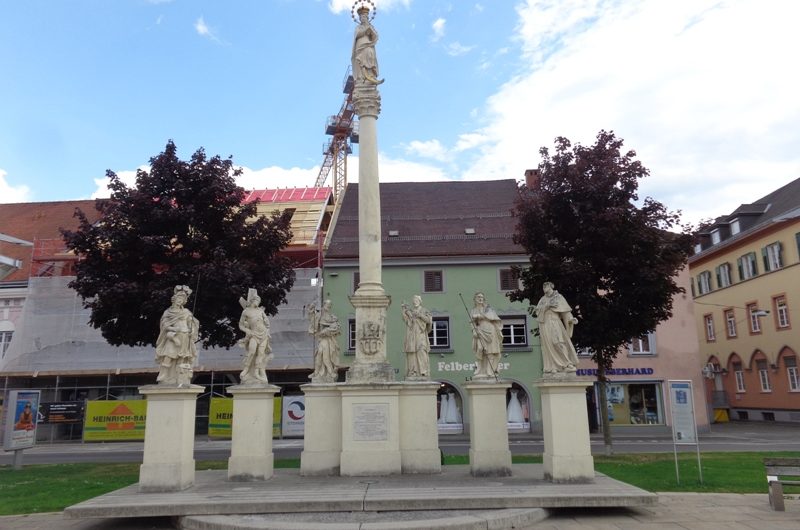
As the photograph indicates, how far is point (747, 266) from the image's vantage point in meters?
37.7

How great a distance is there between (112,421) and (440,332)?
1562 cm

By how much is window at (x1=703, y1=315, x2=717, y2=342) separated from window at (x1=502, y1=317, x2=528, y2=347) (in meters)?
20.9

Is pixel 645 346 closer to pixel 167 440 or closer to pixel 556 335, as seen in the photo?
pixel 556 335

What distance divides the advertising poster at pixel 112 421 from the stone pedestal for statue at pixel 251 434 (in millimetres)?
17962

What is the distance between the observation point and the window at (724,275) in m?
40.1

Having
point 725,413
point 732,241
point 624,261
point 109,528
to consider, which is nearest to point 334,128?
point 732,241

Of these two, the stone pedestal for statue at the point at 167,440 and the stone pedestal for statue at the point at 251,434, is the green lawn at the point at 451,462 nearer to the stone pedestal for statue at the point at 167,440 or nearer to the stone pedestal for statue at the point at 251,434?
the stone pedestal for statue at the point at 167,440

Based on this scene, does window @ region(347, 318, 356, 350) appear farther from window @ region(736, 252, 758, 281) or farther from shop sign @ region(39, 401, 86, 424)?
window @ region(736, 252, 758, 281)

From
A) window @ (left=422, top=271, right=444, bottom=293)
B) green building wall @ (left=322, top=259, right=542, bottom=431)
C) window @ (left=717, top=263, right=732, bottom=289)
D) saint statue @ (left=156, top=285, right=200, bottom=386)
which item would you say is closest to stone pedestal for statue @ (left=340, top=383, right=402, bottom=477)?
saint statue @ (left=156, top=285, right=200, bottom=386)

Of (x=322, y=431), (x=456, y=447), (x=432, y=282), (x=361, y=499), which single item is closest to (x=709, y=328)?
(x=432, y=282)

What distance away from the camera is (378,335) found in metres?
12.8

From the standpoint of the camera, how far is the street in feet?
64.1

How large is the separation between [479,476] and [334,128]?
1867 inches

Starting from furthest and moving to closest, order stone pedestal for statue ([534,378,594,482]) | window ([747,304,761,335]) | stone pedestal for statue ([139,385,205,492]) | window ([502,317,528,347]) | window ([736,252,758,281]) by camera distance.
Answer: window ([736,252,758,281]) < window ([747,304,761,335]) < window ([502,317,528,347]) < stone pedestal for statue ([534,378,594,482]) < stone pedestal for statue ([139,385,205,492])
